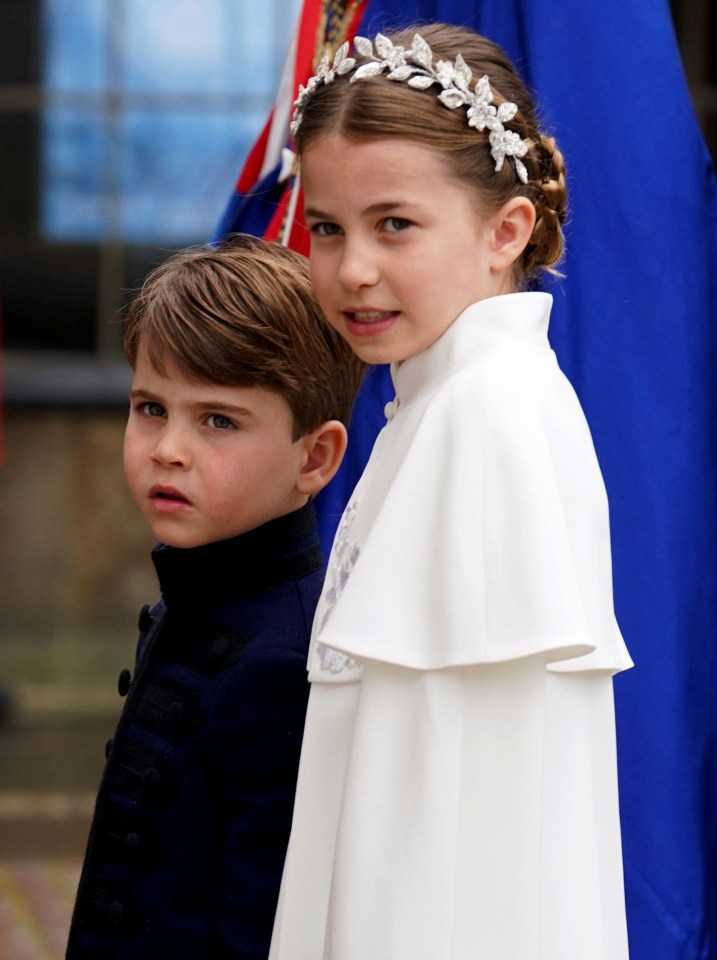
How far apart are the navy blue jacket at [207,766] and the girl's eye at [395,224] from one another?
45 centimetres

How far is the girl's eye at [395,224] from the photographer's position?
1.58m

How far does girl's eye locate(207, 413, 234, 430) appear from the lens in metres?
1.84

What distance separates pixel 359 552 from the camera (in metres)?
1.61

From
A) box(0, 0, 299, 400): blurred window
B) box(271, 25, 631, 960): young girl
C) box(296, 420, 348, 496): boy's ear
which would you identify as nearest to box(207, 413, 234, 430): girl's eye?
box(296, 420, 348, 496): boy's ear

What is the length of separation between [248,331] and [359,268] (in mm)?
284

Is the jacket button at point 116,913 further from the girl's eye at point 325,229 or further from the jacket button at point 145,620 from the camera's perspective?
the girl's eye at point 325,229

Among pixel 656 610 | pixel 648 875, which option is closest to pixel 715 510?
pixel 656 610

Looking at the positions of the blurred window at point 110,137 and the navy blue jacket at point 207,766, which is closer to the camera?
the navy blue jacket at point 207,766

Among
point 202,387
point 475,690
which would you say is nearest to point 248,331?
point 202,387

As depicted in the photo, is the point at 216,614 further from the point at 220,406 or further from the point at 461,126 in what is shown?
the point at 461,126

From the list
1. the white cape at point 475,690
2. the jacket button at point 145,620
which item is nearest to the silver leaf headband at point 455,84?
the white cape at point 475,690

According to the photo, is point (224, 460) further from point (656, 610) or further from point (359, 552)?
point (656, 610)

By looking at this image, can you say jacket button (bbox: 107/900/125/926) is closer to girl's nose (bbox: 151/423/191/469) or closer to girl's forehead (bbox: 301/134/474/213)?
girl's nose (bbox: 151/423/191/469)

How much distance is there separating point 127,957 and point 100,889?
0.26 ft
